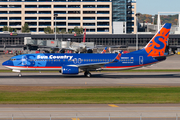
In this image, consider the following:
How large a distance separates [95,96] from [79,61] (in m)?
20.9

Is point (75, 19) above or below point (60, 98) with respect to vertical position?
above

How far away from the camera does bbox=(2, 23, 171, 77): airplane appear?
170 feet

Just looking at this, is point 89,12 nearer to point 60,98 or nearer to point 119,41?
point 119,41

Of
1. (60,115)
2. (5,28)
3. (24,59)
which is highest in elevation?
(5,28)

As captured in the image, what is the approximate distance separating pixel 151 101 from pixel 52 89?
14336 millimetres

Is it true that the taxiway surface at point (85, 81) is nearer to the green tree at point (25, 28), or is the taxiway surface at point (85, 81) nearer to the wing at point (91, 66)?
the wing at point (91, 66)

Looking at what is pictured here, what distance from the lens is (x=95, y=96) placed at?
32.5 metres

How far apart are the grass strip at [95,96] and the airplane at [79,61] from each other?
46.2ft

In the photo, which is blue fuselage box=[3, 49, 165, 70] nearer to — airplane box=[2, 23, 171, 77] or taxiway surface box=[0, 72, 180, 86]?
airplane box=[2, 23, 171, 77]

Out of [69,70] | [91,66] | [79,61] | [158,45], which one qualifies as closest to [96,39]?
[158,45]

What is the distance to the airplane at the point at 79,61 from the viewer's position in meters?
51.7

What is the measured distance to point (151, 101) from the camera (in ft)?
97.3

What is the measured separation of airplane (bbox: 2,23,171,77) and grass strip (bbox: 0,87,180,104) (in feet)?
46.2

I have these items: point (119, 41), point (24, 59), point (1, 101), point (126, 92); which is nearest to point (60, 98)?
point (1, 101)
